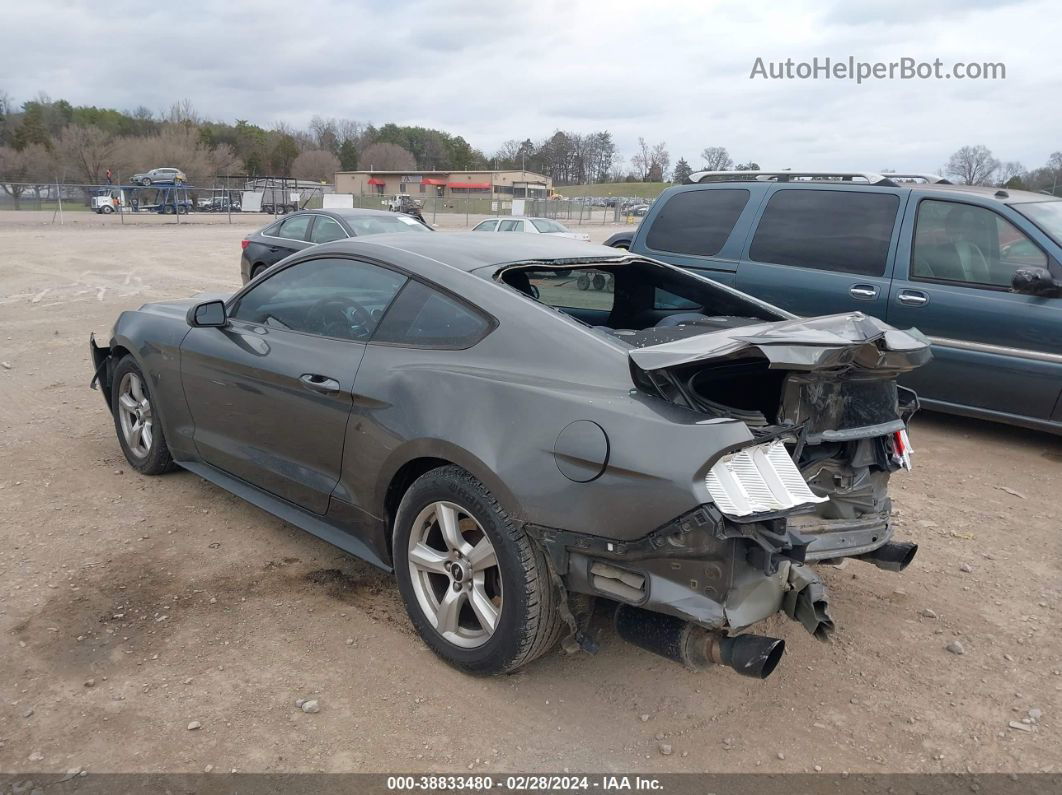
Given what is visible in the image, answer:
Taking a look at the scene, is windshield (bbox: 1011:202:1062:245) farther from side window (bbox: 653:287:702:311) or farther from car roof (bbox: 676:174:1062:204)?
side window (bbox: 653:287:702:311)

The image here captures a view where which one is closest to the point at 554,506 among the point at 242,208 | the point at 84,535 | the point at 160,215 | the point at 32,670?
the point at 32,670

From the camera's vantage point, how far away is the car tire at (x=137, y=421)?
481 cm

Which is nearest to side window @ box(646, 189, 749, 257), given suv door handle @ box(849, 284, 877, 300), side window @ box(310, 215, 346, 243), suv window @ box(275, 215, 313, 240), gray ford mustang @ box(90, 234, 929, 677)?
suv door handle @ box(849, 284, 877, 300)

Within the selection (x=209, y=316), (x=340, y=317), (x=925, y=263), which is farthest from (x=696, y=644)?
(x=925, y=263)

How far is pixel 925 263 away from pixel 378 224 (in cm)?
744

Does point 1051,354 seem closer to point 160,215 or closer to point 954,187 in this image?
point 954,187

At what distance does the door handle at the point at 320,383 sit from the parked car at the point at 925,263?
169 inches

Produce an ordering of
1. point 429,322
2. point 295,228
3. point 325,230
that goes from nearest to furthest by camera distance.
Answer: point 429,322
point 325,230
point 295,228

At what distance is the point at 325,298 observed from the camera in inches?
151

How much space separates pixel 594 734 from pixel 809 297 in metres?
4.59

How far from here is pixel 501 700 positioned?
299 cm

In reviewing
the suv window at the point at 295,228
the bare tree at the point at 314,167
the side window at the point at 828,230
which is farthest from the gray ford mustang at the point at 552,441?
the bare tree at the point at 314,167

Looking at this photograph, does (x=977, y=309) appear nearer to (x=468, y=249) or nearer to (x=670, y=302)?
(x=670, y=302)

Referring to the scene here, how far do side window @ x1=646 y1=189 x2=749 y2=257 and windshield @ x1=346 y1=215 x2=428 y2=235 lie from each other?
4793 millimetres
